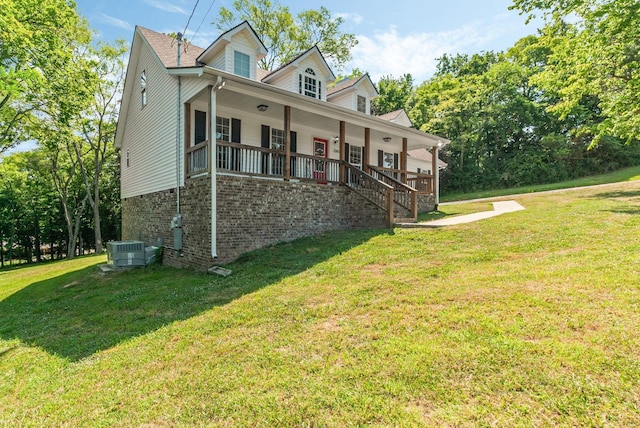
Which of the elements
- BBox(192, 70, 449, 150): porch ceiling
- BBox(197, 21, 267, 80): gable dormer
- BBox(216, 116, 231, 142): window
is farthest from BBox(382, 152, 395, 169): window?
BBox(216, 116, 231, 142): window

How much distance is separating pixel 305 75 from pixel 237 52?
110 inches

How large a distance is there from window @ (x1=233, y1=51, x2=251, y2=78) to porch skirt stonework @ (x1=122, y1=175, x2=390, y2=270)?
5064mm

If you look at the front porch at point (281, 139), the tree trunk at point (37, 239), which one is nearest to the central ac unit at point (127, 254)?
the front porch at point (281, 139)

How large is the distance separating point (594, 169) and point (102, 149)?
37471 millimetres

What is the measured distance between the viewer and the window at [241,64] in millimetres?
11898

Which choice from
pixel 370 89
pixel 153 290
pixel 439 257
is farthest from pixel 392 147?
pixel 153 290

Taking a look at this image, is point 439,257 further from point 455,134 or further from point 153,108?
point 455,134

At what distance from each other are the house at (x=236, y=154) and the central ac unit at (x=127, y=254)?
2.33ft

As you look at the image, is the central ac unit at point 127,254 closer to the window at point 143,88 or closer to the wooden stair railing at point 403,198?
the window at point 143,88

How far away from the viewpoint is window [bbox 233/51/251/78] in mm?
11898

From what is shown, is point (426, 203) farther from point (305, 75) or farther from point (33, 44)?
point (33, 44)

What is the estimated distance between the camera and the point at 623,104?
1127 cm

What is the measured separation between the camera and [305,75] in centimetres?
1331

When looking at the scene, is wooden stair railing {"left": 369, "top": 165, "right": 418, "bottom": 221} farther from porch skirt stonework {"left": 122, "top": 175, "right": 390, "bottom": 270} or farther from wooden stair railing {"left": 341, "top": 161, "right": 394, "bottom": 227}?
porch skirt stonework {"left": 122, "top": 175, "right": 390, "bottom": 270}
